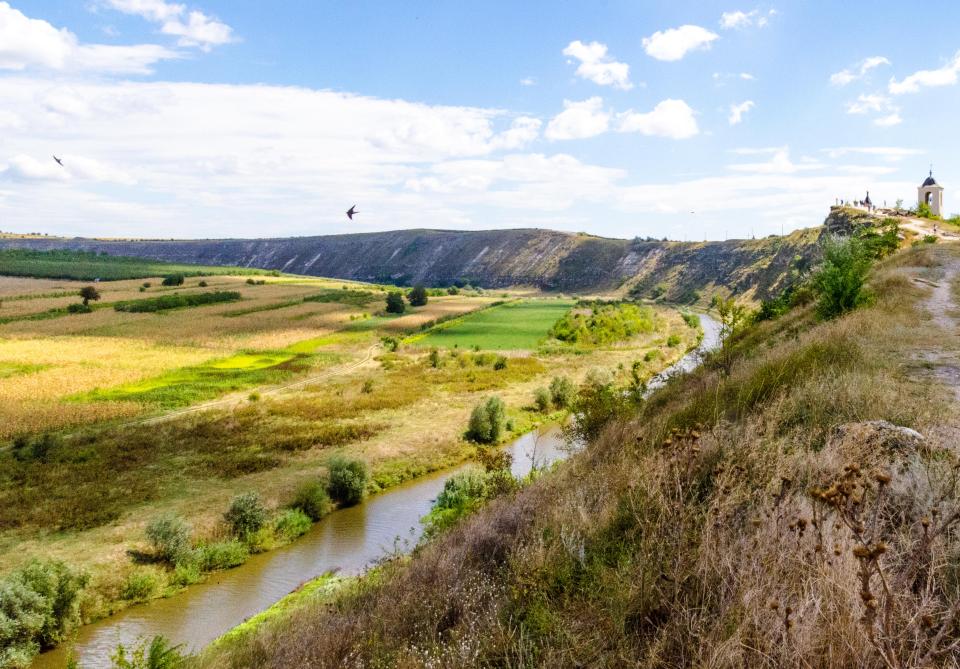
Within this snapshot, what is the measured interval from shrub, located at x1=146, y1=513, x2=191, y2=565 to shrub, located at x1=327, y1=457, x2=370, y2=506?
6.76 m

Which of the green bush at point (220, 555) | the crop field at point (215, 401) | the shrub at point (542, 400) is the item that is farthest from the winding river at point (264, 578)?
the shrub at point (542, 400)

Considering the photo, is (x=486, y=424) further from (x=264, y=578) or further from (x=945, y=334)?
(x=945, y=334)

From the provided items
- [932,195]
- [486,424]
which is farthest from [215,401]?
[932,195]

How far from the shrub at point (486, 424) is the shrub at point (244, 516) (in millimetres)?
15290

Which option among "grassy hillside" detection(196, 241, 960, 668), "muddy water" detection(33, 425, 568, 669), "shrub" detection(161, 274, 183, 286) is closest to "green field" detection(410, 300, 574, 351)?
"muddy water" detection(33, 425, 568, 669)

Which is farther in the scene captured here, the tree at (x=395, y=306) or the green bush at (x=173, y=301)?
the tree at (x=395, y=306)

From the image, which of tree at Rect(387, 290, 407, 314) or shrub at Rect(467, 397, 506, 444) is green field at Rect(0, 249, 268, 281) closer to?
tree at Rect(387, 290, 407, 314)

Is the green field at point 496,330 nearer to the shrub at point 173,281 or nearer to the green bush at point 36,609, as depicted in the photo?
the green bush at point 36,609

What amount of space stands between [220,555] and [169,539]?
1.85 metres

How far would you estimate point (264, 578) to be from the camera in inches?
809

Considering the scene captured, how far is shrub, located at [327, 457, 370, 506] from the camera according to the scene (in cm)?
2678

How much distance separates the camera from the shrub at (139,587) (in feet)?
61.8

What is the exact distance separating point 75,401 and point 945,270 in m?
51.8

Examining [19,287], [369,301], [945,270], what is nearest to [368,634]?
[945,270]
